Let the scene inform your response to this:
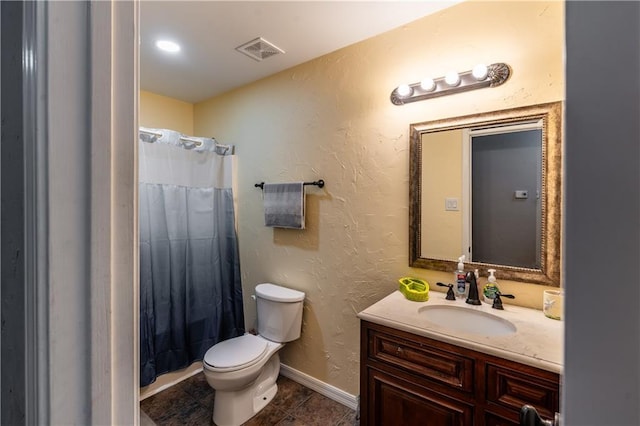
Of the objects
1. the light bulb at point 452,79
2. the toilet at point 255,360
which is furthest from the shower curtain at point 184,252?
the light bulb at point 452,79

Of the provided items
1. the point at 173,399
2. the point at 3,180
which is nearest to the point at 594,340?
the point at 3,180

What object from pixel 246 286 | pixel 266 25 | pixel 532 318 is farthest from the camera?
pixel 246 286

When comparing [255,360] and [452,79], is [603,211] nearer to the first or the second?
[452,79]

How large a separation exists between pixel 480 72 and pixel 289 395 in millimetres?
2332

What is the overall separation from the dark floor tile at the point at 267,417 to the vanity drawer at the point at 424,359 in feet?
3.11

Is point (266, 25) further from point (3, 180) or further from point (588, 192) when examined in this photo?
point (588, 192)

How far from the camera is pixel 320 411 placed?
1.98m

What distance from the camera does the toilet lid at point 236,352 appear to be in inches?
72.3

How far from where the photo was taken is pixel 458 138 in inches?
65.0

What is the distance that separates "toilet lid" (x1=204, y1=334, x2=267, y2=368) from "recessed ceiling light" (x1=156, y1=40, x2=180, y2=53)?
202cm

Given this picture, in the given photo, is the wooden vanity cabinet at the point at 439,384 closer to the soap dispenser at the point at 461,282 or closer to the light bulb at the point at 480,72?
the soap dispenser at the point at 461,282

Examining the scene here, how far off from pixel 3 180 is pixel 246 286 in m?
2.29

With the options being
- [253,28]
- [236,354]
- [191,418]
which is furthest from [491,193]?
[191,418]

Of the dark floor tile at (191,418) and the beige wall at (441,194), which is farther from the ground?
the beige wall at (441,194)
